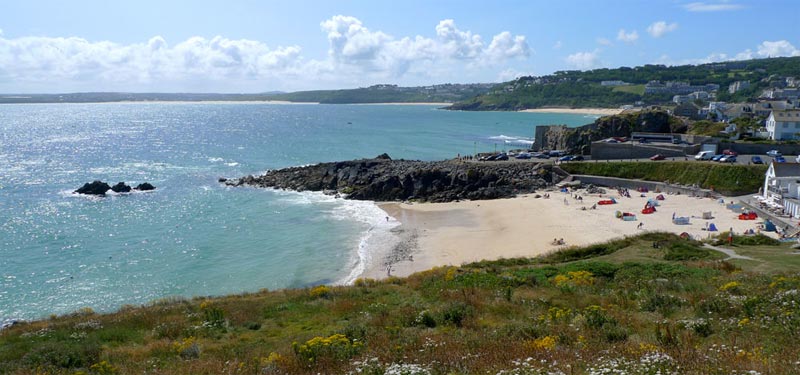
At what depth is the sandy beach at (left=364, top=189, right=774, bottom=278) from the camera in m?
32.9

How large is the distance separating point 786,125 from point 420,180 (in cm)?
3770

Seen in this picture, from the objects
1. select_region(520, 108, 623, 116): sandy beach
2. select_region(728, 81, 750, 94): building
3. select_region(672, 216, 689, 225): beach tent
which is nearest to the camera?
select_region(672, 216, 689, 225): beach tent

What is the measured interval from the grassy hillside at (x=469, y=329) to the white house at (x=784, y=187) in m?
19.2

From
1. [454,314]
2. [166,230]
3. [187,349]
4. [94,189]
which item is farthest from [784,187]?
[94,189]

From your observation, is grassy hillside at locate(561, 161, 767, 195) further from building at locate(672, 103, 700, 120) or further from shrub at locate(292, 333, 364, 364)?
shrub at locate(292, 333, 364, 364)

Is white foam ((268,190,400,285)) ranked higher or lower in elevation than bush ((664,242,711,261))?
lower

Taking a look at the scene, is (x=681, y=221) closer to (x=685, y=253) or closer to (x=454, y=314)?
(x=685, y=253)

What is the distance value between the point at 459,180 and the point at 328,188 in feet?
44.6

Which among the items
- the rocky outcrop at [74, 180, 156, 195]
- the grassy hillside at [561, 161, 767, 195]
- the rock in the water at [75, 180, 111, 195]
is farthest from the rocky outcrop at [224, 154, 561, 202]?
the rock in the water at [75, 180, 111, 195]

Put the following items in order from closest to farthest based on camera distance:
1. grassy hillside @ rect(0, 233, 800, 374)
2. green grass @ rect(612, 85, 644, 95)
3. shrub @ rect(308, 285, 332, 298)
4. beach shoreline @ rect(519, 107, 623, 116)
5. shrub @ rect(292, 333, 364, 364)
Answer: grassy hillside @ rect(0, 233, 800, 374) → shrub @ rect(292, 333, 364, 364) → shrub @ rect(308, 285, 332, 298) → beach shoreline @ rect(519, 107, 623, 116) → green grass @ rect(612, 85, 644, 95)

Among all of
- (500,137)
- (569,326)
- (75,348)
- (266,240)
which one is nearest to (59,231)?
(266,240)

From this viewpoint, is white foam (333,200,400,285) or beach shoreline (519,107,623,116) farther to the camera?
beach shoreline (519,107,623,116)

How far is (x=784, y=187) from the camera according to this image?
36688 millimetres

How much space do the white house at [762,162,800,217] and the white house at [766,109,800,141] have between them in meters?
19.1
